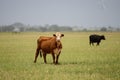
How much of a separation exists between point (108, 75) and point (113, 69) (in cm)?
191

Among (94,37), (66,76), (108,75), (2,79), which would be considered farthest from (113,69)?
(94,37)

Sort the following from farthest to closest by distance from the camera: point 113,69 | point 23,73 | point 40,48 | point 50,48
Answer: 1. point 40,48
2. point 50,48
3. point 113,69
4. point 23,73

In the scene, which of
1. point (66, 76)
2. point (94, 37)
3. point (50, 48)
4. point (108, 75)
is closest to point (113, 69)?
point (108, 75)

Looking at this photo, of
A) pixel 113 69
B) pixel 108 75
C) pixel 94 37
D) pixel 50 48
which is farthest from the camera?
pixel 94 37

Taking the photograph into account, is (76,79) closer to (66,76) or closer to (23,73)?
(66,76)

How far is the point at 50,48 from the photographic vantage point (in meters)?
16.9

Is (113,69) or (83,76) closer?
(83,76)

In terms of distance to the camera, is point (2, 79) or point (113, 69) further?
point (113, 69)

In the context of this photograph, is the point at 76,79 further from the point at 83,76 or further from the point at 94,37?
the point at 94,37

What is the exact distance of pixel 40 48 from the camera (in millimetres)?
18109

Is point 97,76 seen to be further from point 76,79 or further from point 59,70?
point 59,70

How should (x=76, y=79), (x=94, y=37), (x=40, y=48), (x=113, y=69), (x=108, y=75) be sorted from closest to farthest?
1. (x=76, y=79)
2. (x=108, y=75)
3. (x=113, y=69)
4. (x=40, y=48)
5. (x=94, y=37)

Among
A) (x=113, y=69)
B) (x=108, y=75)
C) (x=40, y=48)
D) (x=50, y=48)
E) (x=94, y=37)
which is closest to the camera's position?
(x=108, y=75)

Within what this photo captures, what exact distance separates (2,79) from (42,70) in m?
2.89
